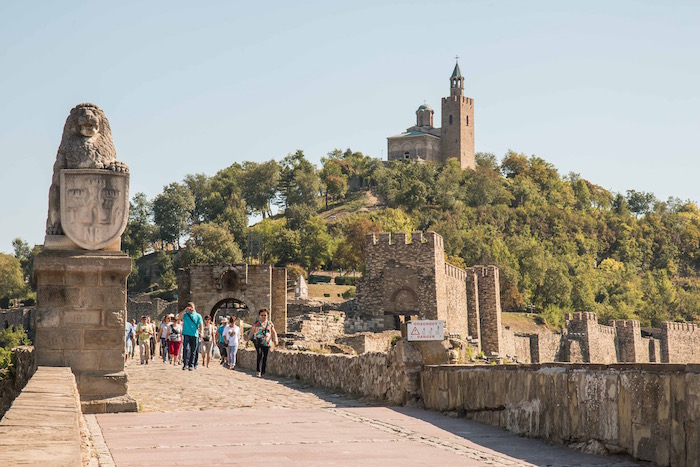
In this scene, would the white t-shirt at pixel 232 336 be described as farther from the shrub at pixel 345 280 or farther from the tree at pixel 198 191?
the tree at pixel 198 191

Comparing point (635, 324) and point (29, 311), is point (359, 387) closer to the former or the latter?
point (635, 324)

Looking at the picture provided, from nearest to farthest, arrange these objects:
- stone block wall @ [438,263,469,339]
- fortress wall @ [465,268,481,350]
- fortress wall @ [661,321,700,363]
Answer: stone block wall @ [438,263,469,339]
fortress wall @ [465,268,481,350]
fortress wall @ [661,321,700,363]

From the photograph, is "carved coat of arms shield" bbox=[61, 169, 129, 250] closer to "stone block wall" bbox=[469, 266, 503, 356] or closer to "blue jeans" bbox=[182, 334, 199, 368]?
"blue jeans" bbox=[182, 334, 199, 368]

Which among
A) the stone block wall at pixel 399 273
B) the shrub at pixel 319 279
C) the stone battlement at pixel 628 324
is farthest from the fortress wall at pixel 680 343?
the stone block wall at pixel 399 273

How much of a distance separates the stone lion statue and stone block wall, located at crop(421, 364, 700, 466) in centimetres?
387

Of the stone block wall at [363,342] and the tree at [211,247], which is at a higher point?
the tree at [211,247]

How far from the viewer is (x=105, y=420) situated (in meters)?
8.87

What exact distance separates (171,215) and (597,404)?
4406 inches

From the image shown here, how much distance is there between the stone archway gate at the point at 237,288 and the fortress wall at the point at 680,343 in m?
43.7

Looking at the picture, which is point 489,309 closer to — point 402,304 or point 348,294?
point 402,304

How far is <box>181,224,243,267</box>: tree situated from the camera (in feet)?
307

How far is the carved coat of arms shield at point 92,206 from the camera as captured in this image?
9719mm

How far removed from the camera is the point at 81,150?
9.94m

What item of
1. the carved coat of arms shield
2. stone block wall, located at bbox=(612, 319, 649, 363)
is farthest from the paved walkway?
stone block wall, located at bbox=(612, 319, 649, 363)
